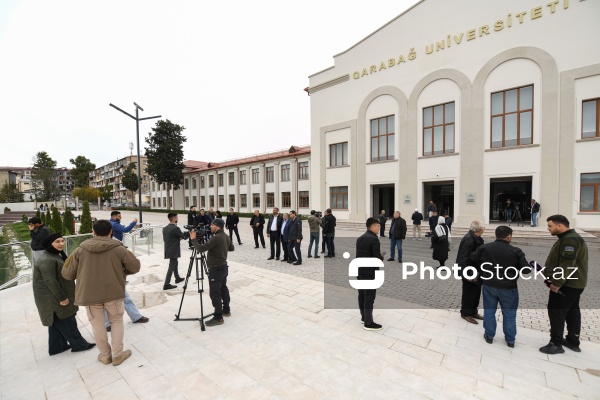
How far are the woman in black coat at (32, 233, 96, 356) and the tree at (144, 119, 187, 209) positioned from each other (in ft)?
146

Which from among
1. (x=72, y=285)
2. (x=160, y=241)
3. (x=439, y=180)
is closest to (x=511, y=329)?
(x=72, y=285)

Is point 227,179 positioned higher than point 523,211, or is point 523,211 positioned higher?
point 227,179

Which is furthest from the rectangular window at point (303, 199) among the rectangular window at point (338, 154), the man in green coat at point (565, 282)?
the man in green coat at point (565, 282)

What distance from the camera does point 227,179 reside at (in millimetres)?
41594

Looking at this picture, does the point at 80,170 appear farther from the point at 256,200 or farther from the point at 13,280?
the point at 13,280

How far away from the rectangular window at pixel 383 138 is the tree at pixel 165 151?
34741mm

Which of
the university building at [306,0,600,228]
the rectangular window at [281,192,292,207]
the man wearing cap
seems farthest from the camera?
the rectangular window at [281,192,292,207]

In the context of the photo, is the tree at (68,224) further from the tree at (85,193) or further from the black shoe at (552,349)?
the tree at (85,193)

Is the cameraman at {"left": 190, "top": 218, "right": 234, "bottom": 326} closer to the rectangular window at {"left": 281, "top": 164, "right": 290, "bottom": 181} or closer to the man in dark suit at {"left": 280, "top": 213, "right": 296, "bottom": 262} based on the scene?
the man in dark suit at {"left": 280, "top": 213, "right": 296, "bottom": 262}

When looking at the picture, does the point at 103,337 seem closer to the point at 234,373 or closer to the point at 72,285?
the point at 72,285

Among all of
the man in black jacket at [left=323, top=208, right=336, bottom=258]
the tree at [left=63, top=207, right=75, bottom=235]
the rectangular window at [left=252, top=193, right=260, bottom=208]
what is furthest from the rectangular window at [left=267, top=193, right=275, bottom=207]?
the man in black jacket at [left=323, top=208, right=336, bottom=258]

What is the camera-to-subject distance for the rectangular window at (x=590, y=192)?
14.8 meters

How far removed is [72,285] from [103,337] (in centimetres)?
94

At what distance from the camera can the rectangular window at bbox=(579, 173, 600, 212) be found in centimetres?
1476
